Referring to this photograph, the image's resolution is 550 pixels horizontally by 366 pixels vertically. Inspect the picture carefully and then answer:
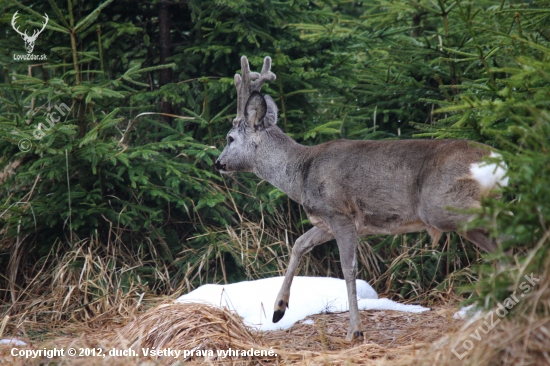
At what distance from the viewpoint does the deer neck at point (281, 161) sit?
21.1 ft

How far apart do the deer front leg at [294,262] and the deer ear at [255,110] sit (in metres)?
1.22

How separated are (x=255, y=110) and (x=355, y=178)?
1.36 metres

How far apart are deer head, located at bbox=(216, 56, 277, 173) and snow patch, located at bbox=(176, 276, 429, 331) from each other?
1207 mm

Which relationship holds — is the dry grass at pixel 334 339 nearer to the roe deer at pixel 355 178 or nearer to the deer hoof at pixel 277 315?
the deer hoof at pixel 277 315

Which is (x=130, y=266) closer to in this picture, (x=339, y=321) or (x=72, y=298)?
(x=72, y=298)

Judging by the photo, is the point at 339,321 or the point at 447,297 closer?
the point at 339,321

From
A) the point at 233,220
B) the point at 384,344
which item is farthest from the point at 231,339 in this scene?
the point at 233,220

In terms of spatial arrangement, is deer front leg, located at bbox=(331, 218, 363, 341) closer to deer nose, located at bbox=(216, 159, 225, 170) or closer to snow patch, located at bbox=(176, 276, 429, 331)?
snow patch, located at bbox=(176, 276, 429, 331)

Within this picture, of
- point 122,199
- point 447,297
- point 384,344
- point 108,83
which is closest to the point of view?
point 384,344

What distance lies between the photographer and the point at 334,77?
7.71 m

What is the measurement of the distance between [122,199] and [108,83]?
4.41 ft

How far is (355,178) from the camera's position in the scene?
591cm
